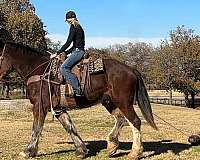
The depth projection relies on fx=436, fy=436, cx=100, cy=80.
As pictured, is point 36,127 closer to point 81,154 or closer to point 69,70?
point 81,154

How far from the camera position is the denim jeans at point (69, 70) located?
33.6 ft

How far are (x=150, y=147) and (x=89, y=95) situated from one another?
9.60 ft

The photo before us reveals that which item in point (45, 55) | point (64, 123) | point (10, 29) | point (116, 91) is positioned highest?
point (10, 29)

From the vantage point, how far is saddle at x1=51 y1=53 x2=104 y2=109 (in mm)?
10297

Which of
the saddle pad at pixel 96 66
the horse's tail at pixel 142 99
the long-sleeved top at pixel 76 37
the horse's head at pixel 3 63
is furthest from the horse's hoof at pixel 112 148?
the horse's head at pixel 3 63

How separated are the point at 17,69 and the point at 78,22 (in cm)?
188

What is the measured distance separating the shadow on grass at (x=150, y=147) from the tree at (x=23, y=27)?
37640 millimetres

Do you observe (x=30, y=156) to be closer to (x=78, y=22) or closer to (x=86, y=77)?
(x=86, y=77)

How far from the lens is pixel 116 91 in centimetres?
1034

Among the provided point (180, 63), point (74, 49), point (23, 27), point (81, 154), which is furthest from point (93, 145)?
point (180, 63)

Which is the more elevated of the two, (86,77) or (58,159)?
(86,77)

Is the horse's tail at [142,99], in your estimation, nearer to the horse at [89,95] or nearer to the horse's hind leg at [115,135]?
the horse at [89,95]

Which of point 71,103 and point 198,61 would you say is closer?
point 71,103

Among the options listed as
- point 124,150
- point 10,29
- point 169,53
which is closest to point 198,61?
point 169,53
